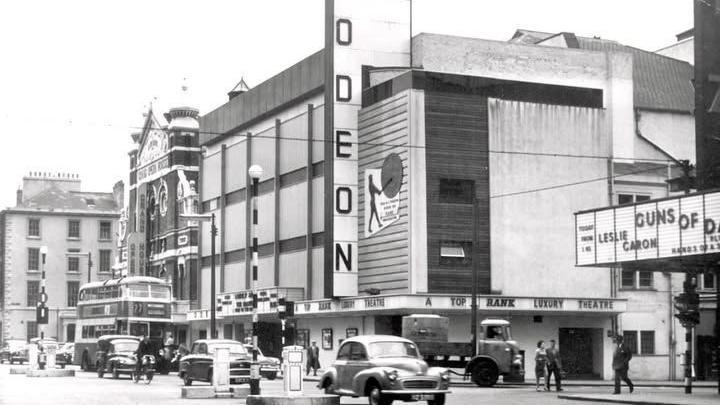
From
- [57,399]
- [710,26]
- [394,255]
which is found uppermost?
[710,26]

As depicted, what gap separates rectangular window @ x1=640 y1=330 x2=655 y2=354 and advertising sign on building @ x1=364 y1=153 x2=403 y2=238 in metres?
12.9

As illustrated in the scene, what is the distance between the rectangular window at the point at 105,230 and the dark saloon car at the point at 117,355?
2399 inches

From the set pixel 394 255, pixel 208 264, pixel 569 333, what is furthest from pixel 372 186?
pixel 208 264

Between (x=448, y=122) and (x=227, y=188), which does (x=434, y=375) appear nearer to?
(x=448, y=122)

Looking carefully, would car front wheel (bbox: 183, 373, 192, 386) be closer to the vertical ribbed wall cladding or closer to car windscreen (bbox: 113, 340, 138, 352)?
car windscreen (bbox: 113, 340, 138, 352)

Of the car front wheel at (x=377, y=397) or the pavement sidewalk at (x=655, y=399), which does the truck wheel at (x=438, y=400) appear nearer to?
the car front wheel at (x=377, y=397)

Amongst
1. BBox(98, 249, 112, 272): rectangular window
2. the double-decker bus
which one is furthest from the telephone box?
BBox(98, 249, 112, 272): rectangular window

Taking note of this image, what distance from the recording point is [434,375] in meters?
24.6

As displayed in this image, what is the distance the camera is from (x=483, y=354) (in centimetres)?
3856

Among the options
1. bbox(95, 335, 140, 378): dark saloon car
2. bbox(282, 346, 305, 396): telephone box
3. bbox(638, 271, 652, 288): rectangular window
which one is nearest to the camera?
bbox(282, 346, 305, 396): telephone box

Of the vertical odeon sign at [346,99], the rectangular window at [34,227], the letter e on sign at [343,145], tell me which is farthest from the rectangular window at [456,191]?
the rectangular window at [34,227]

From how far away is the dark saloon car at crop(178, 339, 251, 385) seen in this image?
1410 inches

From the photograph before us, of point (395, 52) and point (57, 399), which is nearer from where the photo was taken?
point (57, 399)

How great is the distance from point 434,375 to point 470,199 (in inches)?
925
